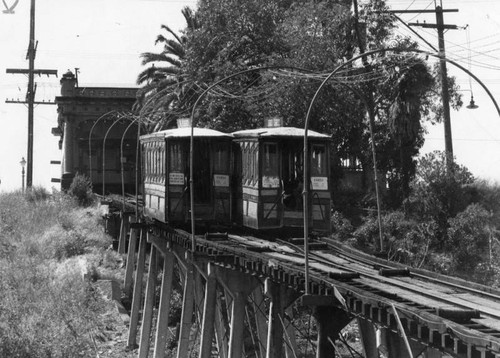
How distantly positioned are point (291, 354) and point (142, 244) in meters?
13.5

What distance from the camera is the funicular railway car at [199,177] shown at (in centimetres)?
2273

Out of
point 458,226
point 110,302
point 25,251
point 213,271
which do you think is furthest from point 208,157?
point 25,251

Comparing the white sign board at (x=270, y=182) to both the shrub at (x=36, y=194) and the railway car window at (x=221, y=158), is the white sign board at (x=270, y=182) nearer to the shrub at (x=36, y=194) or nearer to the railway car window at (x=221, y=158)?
the railway car window at (x=221, y=158)

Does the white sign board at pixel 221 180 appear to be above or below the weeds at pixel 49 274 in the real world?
above

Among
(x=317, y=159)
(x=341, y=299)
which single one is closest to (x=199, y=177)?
(x=317, y=159)

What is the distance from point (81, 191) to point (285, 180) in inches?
1030

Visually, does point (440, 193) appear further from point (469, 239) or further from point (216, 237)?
point (216, 237)

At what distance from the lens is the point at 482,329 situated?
8977 mm

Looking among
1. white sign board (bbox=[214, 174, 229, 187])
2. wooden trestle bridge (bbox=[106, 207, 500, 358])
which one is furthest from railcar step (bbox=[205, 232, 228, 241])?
white sign board (bbox=[214, 174, 229, 187])

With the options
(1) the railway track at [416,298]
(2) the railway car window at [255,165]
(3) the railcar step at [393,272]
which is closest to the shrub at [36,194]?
(2) the railway car window at [255,165]

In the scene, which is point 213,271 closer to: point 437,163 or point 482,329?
point 482,329

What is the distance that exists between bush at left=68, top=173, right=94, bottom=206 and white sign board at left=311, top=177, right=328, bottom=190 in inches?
1036

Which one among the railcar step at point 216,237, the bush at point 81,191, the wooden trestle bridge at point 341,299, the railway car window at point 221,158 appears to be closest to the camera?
the wooden trestle bridge at point 341,299

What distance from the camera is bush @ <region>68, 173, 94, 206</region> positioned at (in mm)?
44688
